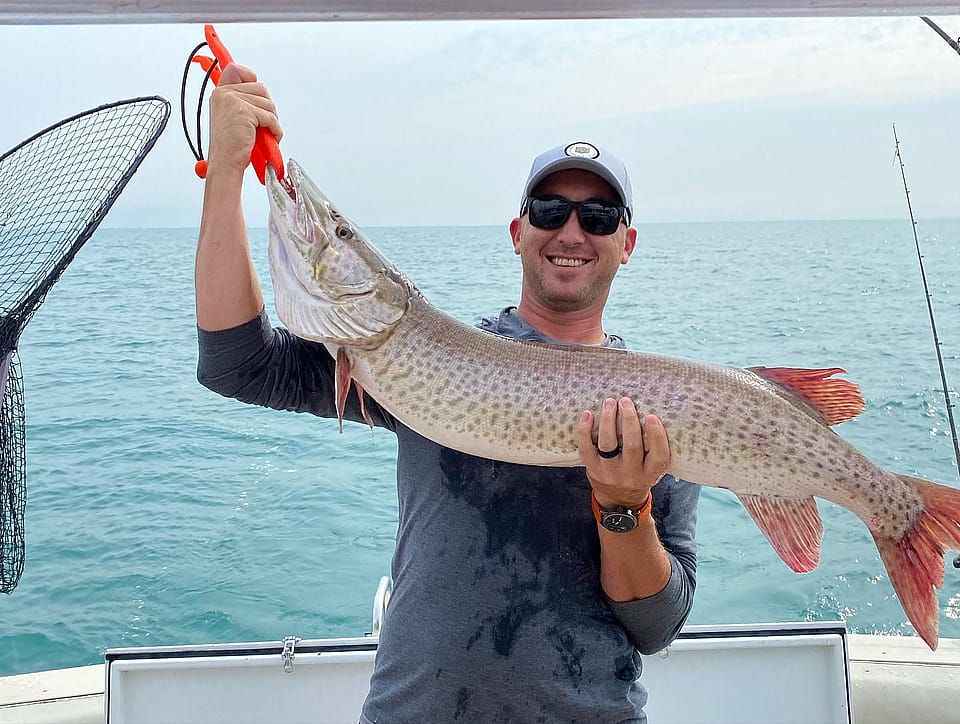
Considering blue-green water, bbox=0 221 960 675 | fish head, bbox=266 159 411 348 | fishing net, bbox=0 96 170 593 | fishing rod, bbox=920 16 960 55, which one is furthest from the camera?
blue-green water, bbox=0 221 960 675

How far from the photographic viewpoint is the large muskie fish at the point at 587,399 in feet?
4.82

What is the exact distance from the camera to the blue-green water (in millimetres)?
5980

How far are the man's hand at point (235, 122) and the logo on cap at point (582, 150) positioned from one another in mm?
739

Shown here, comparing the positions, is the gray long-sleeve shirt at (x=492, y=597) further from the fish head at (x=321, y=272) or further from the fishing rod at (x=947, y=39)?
the fishing rod at (x=947, y=39)

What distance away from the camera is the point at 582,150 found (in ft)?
6.11

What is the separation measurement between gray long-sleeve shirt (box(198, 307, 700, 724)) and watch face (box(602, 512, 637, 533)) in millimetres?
173

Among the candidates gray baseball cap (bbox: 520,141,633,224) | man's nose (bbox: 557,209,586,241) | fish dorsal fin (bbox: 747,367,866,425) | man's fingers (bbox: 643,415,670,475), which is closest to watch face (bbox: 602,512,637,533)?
man's fingers (bbox: 643,415,670,475)

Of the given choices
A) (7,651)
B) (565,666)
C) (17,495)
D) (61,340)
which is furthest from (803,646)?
(61,340)

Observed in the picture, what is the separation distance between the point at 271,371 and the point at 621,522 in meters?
0.81

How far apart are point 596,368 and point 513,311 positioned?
0.54m

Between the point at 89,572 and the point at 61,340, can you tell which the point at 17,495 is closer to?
the point at 89,572

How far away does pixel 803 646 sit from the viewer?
2.77 m

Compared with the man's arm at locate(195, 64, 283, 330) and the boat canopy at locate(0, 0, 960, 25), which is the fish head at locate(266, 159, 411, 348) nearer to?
the man's arm at locate(195, 64, 283, 330)

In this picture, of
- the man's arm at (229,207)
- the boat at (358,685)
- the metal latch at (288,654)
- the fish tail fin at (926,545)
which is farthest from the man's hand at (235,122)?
the metal latch at (288,654)
